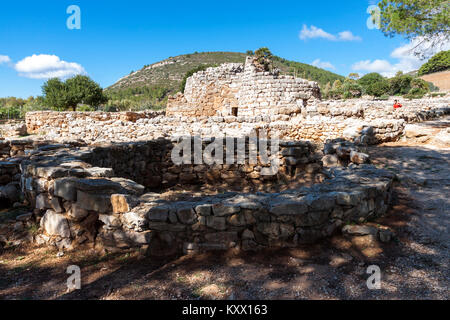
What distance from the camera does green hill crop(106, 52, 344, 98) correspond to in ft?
202

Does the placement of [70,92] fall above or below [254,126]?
above

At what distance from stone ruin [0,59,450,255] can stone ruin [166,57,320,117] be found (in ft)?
6.70

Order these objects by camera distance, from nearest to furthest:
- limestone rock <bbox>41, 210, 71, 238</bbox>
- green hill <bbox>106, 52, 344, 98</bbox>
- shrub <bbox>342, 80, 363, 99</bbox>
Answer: limestone rock <bbox>41, 210, 71, 238</bbox>, shrub <bbox>342, 80, 363, 99</bbox>, green hill <bbox>106, 52, 344, 98</bbox>

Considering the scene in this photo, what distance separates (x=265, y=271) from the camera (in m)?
2.82

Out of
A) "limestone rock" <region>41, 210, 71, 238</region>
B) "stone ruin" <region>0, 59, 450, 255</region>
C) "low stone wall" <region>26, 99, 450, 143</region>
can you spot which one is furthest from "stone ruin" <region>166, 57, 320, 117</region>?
Answer: "limestone rock" <region>41, 210, 71, 238</region>

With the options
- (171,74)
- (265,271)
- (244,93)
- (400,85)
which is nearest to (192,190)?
(265,271)

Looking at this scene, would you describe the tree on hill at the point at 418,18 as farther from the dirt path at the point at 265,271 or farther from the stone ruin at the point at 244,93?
the dirt path at the point at 265,271

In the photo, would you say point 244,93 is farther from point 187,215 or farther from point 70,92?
point 70,92

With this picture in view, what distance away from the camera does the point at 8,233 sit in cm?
383

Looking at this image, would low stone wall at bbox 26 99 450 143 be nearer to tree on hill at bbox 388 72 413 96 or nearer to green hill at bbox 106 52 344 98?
tree on hill at bbox 388 72 413 96

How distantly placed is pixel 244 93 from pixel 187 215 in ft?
35.9

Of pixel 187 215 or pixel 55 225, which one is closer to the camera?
pixel 187 215
